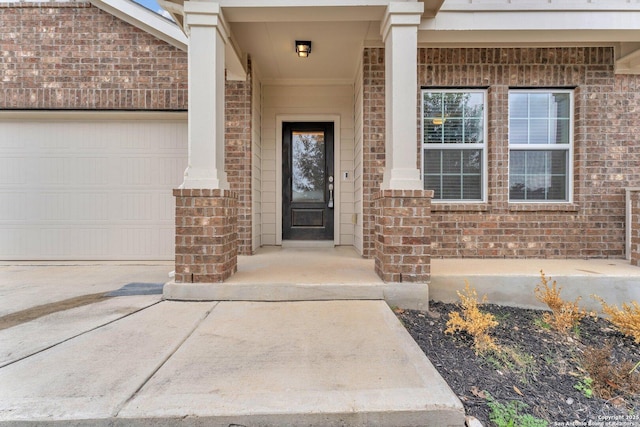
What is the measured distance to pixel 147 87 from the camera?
4.58 metres

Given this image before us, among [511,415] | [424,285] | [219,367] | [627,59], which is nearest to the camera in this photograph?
[511,415]

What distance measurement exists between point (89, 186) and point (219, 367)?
4.31m

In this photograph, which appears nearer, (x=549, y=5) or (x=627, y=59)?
(x=549, y=5)

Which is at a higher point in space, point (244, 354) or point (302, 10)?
point (302, 10)

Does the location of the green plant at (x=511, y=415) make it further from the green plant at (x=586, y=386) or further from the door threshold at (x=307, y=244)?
the door threshold at (x=307, y=244)

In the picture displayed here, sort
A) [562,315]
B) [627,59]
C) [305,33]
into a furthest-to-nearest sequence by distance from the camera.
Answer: [627,59], [305,33], [562,315]

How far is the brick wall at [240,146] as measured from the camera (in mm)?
4543

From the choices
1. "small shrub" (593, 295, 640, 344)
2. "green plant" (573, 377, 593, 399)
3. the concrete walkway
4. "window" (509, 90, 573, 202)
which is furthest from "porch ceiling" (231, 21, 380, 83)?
"green plant" (573, 377, 593, 399)

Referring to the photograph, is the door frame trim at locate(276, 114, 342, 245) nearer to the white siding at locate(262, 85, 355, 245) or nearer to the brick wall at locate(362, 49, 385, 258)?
the white siding at locate(262, 85, 355, 245)

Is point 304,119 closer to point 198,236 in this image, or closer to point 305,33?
point 305,33

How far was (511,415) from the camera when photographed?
1551mm

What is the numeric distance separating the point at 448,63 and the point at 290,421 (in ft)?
14.5

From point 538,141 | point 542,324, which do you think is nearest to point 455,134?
point 538,141

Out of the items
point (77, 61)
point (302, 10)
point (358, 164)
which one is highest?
point (77, 61)
